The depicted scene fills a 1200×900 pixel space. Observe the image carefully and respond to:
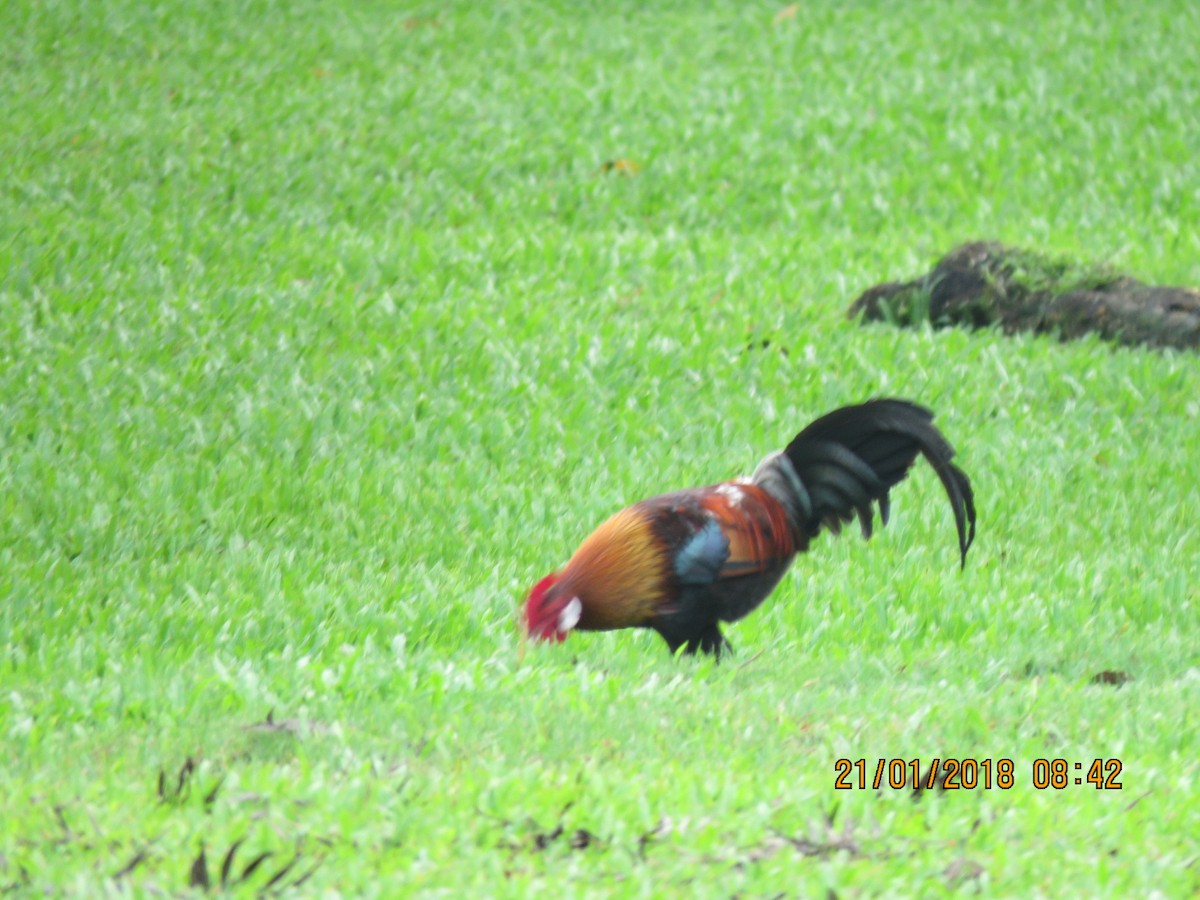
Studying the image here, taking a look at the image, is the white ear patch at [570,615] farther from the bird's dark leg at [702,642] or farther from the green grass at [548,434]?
the bird's dark leg at [702,642]

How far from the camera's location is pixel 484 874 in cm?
369

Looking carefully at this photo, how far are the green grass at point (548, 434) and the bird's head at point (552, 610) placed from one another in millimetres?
158

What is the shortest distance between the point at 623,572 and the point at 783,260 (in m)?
7.18

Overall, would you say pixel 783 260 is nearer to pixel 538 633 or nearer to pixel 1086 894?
pixel 538 633

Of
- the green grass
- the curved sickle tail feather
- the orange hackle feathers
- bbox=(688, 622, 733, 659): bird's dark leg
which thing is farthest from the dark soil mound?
the orange hackle feathers

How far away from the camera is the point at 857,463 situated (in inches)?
227

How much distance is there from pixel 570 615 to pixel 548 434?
358 centimetres

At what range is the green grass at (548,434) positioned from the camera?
4.09 metres

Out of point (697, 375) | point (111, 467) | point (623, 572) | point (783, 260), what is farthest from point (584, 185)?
point (623, 572)
